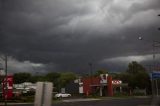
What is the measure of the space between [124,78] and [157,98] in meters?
124

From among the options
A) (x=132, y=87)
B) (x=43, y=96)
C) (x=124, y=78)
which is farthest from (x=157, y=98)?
(x=124, y=78)

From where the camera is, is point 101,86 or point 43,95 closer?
point 43,95

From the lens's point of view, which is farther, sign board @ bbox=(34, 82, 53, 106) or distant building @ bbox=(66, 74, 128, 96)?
distant building @ bbox=(66, 74, 128, 96)

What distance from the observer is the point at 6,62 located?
5872 centimetres

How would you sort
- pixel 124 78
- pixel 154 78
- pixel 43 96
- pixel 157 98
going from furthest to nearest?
pixel 124 78 → pixel 154 78 → pixel 157 98 → pixel 43 96

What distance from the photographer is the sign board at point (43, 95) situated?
11255 millimetres

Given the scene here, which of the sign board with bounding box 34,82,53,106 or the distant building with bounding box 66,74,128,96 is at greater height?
the distant building with bounding box 66,74,128,96

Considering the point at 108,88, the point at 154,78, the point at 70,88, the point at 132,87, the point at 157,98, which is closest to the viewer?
the point at 157,98

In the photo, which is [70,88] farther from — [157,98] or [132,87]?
[157,98]

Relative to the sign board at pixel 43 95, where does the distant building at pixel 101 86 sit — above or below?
above

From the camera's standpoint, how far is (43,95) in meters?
11.5

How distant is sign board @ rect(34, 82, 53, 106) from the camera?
443 inches

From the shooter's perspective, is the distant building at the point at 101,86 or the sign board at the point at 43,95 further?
the distant building at the point at 101,86

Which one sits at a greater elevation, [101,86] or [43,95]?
[101,86]
